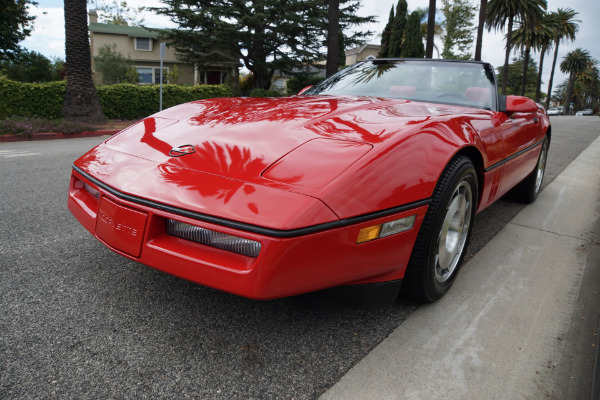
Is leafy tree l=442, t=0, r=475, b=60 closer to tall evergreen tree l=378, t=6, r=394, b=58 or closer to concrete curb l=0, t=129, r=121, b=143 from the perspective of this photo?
tall evergreen tree l=378, t=6, r=394, b=58

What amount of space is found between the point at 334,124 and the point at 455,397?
46.2 inches

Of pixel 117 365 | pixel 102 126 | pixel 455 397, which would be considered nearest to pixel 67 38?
pixel 102 126

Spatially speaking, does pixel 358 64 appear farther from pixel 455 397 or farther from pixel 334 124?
pixel 455 397

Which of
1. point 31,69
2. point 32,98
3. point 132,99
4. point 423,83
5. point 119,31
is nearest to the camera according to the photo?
point 423,83

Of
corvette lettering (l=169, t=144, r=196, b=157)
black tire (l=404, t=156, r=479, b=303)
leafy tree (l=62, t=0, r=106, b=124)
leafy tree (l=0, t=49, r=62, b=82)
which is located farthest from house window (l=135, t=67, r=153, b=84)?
black tire (l=404, t=156, r=479, b=303)

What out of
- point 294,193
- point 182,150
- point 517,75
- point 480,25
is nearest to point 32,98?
point 182,150

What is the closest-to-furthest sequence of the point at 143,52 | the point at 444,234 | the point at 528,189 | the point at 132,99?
1. the point at 444,234
2. the point at 528,189
3. the point at 132,99
4. the point at 143,52

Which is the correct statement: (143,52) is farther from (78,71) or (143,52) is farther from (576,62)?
(576,62)

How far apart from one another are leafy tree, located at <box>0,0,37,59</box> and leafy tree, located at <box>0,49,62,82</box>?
5.66 metres

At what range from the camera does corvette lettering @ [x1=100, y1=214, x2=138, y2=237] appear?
1.52 metres

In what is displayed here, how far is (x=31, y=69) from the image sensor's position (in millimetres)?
29891

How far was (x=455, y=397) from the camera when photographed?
1.42 metres

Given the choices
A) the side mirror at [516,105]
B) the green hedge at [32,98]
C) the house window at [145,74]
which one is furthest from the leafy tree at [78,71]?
the house window at [145,74]

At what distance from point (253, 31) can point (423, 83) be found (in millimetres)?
23678
